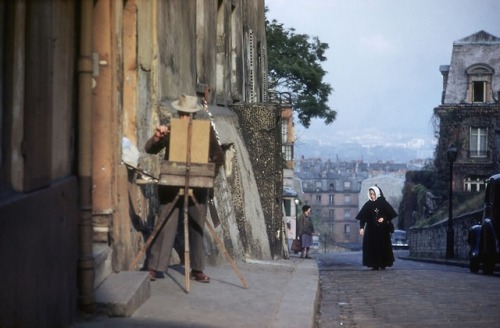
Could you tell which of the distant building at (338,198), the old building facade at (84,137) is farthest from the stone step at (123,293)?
the distant building at (338,198)

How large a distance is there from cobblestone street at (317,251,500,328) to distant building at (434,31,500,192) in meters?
43.8

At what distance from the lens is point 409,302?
40.1 feet

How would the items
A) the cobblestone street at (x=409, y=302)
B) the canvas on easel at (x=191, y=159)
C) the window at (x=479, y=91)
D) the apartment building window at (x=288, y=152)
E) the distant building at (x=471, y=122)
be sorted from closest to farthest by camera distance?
the canvas on easel at (x=191, y=159)
the cobblestone street at (x=409, y=302)
the distant building at (x=471, y=122)
the window at (x=479, y=91)
the apartment building window at (x=288, y=152)

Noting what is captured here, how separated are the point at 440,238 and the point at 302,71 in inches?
578

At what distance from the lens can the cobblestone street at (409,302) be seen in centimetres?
1037

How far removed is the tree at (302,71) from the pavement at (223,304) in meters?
41.7

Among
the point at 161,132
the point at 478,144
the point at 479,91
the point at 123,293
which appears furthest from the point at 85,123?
the point at 479,91

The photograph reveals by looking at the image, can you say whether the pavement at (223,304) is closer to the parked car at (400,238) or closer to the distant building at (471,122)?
the distant building at (471,122)

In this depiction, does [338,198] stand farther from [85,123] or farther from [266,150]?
[85,123]

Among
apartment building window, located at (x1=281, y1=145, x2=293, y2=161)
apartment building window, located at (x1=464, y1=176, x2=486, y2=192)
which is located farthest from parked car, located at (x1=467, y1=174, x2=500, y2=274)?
apartment building window, located at (x1=281, y1=145, x2=293, y2=161)

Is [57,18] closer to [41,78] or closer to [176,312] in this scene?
[41,78]

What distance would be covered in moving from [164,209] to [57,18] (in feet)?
10.7

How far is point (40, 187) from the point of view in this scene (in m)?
6.63

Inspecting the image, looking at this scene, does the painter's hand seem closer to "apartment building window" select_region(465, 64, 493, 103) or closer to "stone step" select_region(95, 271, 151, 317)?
"stone step" select_region(95, 271, 151, 317)
